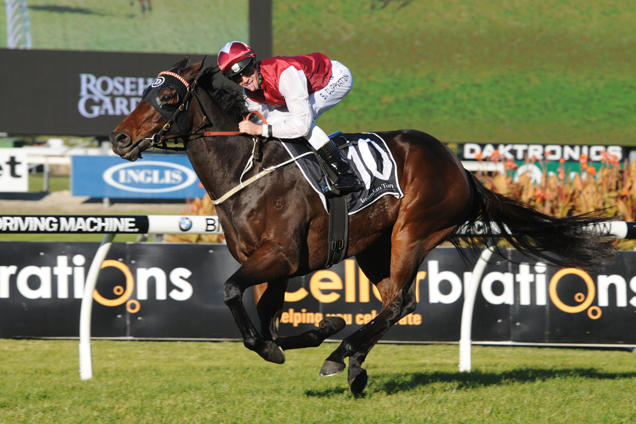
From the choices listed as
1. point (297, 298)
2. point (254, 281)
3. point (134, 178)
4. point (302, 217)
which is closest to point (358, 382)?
point (254, 281)

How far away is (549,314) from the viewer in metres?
5.41

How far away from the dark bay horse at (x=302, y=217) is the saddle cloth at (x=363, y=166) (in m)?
0.05

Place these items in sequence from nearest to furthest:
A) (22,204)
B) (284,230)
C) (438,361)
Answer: (284,230) < (438,361) < (22,204)

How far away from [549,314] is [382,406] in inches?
94.4

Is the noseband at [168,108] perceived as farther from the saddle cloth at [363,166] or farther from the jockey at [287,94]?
the saddle cloth at [363,166]

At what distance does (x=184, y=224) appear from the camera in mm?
4383

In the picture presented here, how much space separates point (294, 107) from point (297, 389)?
5.20ft

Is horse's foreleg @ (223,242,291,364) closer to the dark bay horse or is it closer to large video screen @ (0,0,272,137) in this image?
the dark bay horse

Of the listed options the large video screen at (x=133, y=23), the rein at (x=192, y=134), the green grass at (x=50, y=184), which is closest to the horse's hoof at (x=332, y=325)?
the rein at (x=192, y=134)

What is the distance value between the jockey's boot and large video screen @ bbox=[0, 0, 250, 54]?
33.2 ft

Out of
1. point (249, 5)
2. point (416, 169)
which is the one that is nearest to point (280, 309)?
point (416, 169)

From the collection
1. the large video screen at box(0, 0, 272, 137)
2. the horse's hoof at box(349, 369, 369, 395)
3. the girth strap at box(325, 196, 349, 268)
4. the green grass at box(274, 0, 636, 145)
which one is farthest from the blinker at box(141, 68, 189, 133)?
the green grass at box(274, 0, 636, 145)

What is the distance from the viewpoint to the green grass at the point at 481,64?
44.7 feet

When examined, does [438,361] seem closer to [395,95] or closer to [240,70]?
[240,70]
